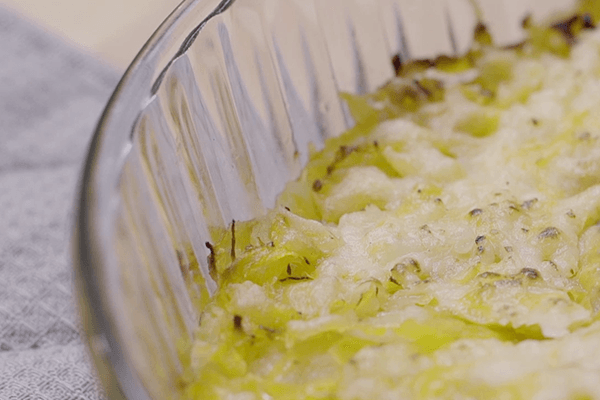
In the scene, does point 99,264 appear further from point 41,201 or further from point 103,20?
point 103,20

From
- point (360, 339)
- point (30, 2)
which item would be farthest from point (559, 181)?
point (30, 2)

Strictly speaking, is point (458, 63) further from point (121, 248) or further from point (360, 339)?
point (121, 248)

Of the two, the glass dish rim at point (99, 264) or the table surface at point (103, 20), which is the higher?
the table surface at point (103, 20)

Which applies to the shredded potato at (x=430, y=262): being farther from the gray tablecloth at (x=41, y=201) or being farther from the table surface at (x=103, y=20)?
the table surface at (x=103, y=20)

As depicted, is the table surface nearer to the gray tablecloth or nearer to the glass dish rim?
the gray tablecloth

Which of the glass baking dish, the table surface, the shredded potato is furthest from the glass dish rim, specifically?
the table surface

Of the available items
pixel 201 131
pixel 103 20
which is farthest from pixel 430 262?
pixel 103 20

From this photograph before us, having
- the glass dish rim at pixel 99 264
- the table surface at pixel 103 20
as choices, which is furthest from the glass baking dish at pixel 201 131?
the table surface at pixel 103 20
